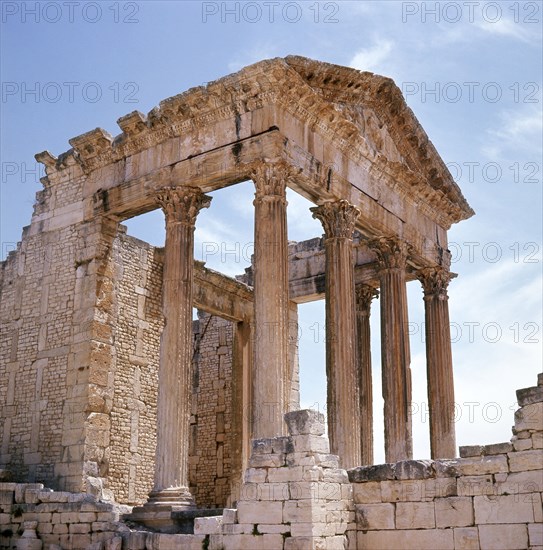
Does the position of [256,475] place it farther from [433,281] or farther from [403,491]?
[433,281]

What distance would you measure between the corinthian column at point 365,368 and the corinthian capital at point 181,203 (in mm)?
7928

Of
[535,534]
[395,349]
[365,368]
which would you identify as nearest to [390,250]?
[395,349]

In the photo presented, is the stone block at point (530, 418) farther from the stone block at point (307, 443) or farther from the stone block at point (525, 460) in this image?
the stone block at point (307, 443)

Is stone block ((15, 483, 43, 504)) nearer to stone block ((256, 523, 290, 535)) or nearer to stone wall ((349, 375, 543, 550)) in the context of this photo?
stone block ((256, 523, 290, 535))

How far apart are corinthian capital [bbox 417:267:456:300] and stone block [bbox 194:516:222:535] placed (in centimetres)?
1227

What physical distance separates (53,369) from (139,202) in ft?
14.5

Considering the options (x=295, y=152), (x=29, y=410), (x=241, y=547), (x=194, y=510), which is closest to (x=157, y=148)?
(x=295, y=152)

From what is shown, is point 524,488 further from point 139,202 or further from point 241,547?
point 139,202

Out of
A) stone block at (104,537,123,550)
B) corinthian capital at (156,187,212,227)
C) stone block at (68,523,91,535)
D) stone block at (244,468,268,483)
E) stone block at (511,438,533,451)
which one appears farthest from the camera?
corinthian capital at (156,187,212,227)

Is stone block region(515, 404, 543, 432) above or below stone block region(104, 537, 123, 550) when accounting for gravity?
above

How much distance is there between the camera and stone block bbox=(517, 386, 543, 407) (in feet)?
34.8

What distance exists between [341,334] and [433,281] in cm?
626

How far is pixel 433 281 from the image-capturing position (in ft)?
76.0

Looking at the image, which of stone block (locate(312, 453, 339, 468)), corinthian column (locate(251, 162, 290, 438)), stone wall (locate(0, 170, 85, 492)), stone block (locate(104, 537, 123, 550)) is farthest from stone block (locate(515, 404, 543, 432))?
stone wall (locate(0, 170, 85, 492))
